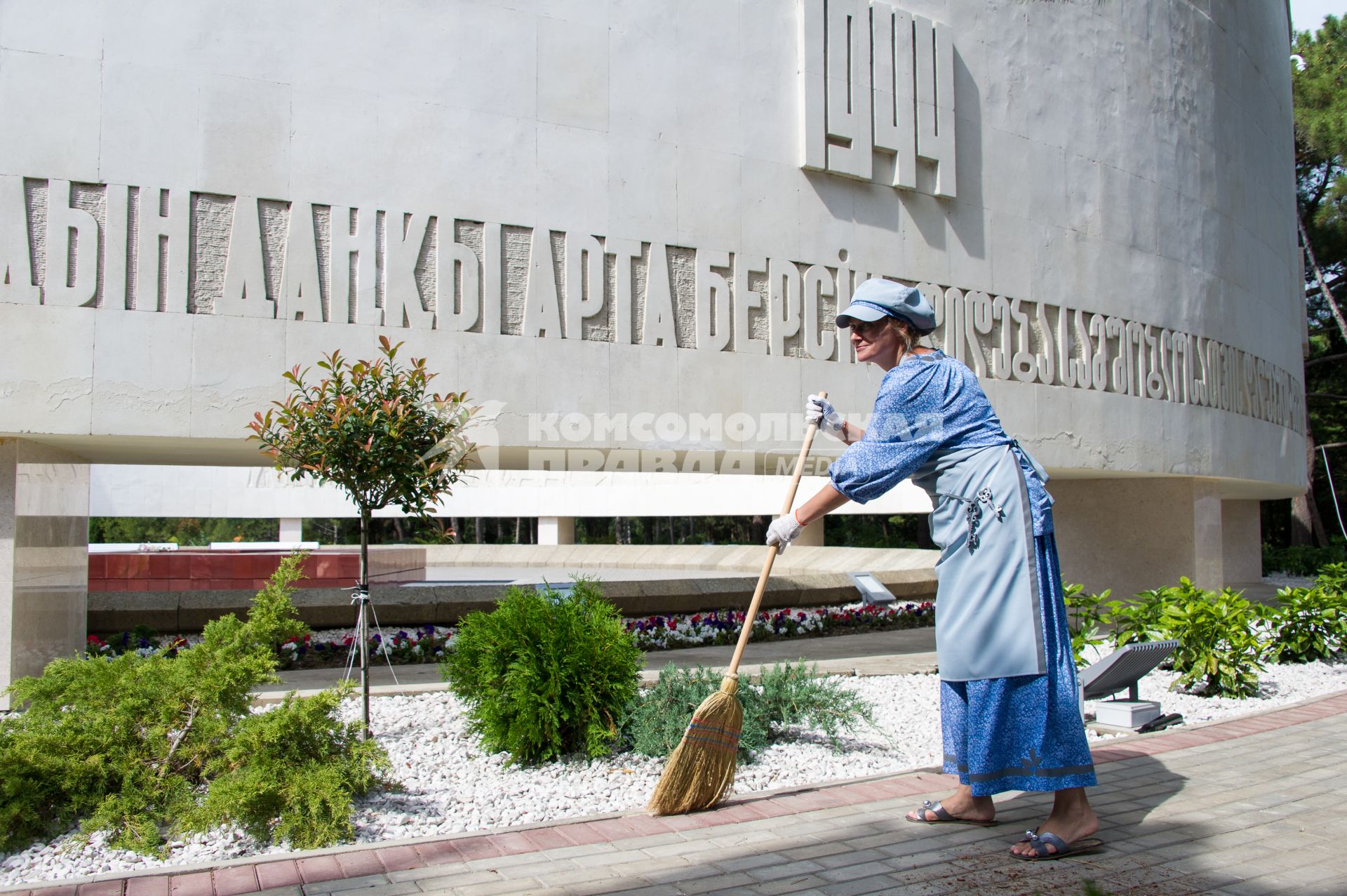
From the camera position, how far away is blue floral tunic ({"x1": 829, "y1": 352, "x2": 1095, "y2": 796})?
12.4 feet

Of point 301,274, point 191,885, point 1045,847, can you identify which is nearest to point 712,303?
point 301,274

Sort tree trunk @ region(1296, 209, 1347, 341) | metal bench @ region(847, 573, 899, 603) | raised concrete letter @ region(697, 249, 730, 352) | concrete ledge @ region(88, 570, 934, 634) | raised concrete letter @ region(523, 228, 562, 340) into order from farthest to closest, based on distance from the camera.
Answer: tree trunk @ region(1296, 209, 1347, 341) → metal bench @ region(847, 573, 899, 603) → concrete ledge @ region(88, 570, 934, 634) → raised concrete letter @ region(697, 249, 730, 352) → raised concrete letter @ region(523, 228, 562, 340)

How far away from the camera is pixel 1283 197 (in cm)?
1608

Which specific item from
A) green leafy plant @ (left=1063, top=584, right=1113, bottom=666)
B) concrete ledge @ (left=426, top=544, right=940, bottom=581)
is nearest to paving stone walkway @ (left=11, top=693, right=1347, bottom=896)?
green leafy plant @ (left=1063, top=584, right=1113, bottom=666)

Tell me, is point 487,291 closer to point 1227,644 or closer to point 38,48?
point 38,48

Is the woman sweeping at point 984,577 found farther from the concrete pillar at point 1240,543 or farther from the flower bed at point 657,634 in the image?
the concrete pillar at point 1240,543

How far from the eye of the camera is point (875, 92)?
990 cm

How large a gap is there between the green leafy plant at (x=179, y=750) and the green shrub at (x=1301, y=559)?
84.0ft

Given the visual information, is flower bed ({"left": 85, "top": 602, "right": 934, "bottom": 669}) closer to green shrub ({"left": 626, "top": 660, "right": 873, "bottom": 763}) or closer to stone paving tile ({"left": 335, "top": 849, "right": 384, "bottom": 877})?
green shrub ({"left": 626, "top": 660, "right": 873, "bottom": 763})

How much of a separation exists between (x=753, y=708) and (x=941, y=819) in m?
1.59

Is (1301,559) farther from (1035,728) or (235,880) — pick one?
(235,880)

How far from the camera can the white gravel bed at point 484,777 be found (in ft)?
12.9

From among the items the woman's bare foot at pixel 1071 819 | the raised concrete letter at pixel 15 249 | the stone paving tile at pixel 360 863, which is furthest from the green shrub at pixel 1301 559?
the raised concrete letter at pixel 15 249

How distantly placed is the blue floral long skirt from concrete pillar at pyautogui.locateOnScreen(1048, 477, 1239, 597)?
1019 cm
